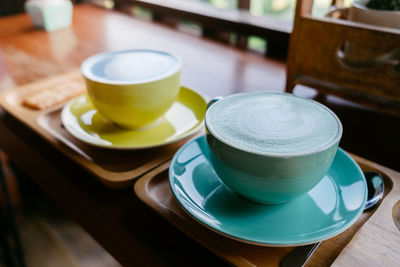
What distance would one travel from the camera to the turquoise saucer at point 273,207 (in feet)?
0.99

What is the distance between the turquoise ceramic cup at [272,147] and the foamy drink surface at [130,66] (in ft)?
0.43

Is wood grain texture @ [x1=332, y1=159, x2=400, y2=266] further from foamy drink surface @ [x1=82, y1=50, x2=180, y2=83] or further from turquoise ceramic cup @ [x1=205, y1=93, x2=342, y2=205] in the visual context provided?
foamy drink surface @ [x1=82, y1=50, x2=180, y2=83]

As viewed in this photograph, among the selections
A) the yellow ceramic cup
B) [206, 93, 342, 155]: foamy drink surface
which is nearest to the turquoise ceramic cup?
[206, 93, 342, 155]: foamy drink surface

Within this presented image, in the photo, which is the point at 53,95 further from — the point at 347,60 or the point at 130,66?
the point at 347,60

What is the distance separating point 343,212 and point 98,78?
31 cm

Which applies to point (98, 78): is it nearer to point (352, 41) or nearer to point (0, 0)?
Answer: point (352, 41)

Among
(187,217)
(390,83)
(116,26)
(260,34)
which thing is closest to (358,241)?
(187,217)

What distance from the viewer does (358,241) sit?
318mm

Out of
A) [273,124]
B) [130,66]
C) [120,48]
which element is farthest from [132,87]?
[120,48]

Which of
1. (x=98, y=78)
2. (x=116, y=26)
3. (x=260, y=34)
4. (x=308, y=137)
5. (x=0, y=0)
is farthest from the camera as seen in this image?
(x=0, y=0)

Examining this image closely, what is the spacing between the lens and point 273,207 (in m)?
0.34

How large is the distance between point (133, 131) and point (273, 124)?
219mm

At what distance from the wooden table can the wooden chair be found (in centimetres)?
6

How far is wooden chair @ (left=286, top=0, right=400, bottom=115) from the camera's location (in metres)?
0.50
